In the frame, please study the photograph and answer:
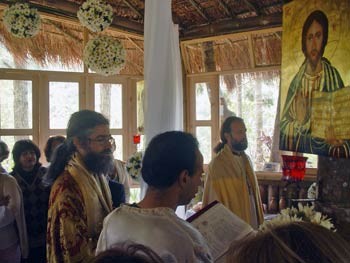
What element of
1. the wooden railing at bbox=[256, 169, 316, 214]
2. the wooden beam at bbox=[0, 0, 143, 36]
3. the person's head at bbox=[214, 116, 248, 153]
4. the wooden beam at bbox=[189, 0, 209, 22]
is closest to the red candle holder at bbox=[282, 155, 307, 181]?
the person's head at bbox=[214, 116, 248, 153]

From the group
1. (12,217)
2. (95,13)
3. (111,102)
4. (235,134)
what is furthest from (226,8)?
(12,217)

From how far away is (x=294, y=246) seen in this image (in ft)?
2.70

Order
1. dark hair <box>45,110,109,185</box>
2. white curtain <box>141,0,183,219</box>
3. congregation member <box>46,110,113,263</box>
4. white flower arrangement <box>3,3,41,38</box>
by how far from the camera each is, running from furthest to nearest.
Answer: white flower arrangement <box>3,3,41,38</box> < white curtain <box>141,0,183,219</box> < dark hair <box>45,110,109,185</box> < congregation member <box>46,110,113,263</box>

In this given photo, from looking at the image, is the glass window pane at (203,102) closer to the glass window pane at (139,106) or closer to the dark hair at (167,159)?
the glass window pane at (139,106)

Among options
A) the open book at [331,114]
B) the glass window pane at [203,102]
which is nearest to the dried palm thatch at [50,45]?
the glass window pane at [203,102]

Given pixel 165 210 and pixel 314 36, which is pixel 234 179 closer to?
pixel 314 36

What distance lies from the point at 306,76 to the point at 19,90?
13.1 ft

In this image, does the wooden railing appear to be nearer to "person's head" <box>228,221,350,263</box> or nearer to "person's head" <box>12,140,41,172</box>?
"person's head" <box>12,140,41,172</box>

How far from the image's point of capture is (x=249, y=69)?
5984 millimetres

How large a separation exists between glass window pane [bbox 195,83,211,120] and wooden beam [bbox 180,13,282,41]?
724mm

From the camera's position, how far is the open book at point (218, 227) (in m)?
1.77

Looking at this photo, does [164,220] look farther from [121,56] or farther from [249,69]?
[249,69]

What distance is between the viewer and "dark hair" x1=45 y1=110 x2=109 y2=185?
2205 mm

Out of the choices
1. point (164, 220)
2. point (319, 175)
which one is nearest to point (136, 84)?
point (319, 175)
